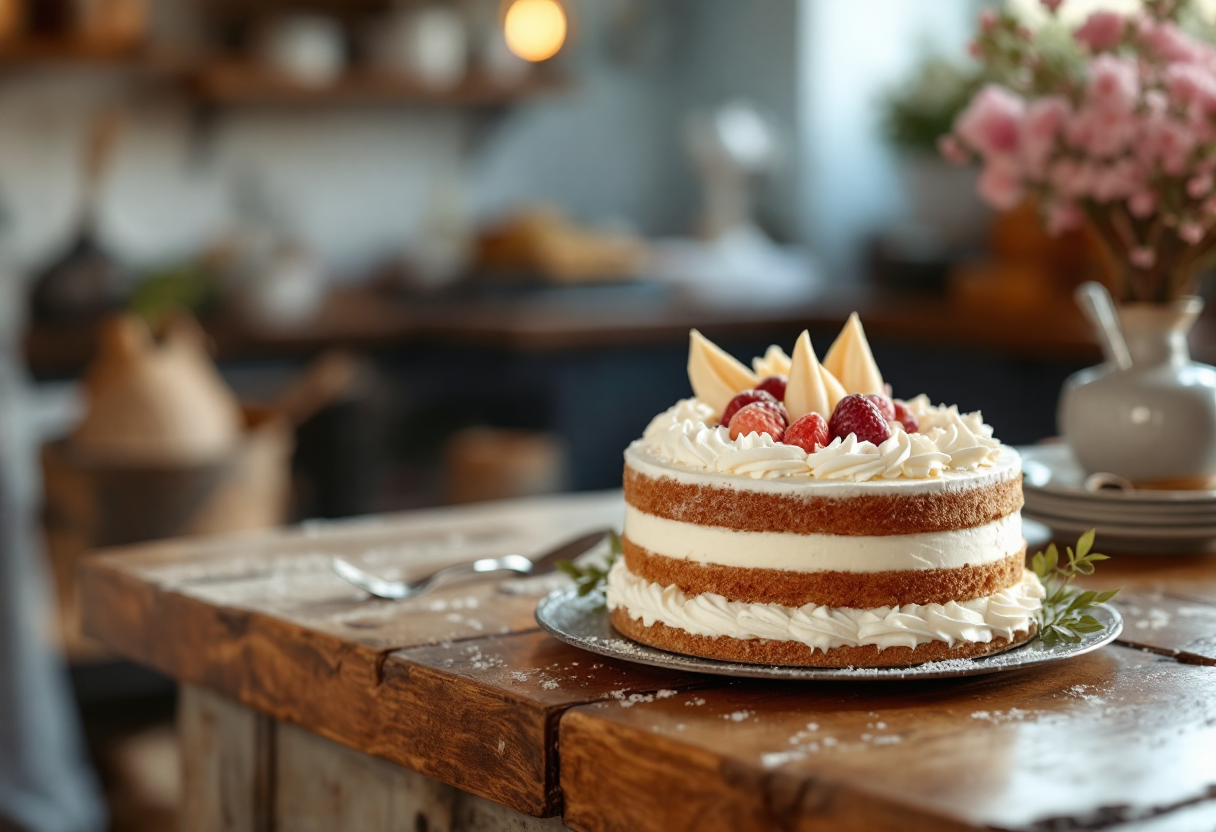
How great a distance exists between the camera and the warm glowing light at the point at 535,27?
4.07m

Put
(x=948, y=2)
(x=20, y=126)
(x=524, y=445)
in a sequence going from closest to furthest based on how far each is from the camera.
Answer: (x=524, y=445)
(x=20, y=126)
(x=948, y=2)

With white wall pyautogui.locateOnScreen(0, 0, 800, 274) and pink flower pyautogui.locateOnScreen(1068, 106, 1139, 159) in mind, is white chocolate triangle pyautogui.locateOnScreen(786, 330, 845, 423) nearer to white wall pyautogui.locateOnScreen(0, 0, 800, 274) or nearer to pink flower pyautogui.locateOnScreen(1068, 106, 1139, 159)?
pink flower pyautogui.locateOnScreen(1068, 106, 1139, 159)

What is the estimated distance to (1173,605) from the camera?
113 centimetres

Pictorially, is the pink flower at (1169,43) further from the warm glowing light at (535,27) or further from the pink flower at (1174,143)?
the warm glowing light at (535,27)

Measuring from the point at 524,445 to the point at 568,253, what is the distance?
87 cm

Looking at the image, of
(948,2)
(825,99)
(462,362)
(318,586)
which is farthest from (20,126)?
(318,586)

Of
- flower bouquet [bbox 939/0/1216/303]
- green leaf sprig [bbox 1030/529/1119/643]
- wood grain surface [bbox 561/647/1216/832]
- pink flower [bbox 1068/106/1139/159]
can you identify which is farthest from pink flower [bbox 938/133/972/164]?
wood grain surface [bbox 561/647/1216/832]

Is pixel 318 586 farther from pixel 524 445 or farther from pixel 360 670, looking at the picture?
pixel 524 445

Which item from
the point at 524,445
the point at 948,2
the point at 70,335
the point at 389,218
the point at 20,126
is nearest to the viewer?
the point at 70,335

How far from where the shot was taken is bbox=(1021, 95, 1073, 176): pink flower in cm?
131

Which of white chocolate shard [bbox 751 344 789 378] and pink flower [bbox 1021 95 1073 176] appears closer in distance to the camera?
white chocolate shard [bbox 751 344 789 378]

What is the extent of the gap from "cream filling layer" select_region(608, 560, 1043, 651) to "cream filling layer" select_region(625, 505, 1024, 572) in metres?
0.02

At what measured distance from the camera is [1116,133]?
1.27m

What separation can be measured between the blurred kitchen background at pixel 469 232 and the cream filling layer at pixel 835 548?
5.44ft
